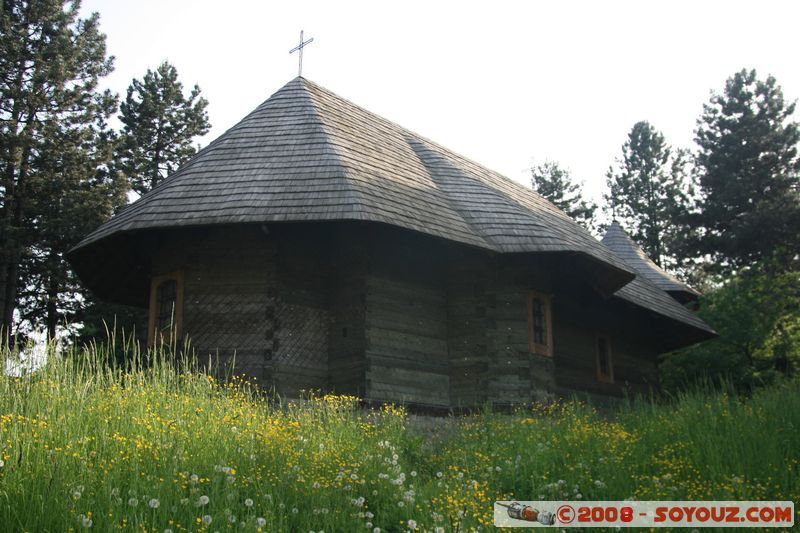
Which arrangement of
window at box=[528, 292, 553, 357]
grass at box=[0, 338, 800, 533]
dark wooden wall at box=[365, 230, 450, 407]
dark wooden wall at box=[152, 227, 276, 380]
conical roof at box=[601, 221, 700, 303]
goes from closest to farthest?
grass at box=[0, 338, 800, 533], dark wooden wall at box=[152, 227, 276, 380], dark wooden wall at box=[365, 230, 450, 407], window at box=[528, 292, 553, 357], conical roof at box=[601, 221, 700, 303]

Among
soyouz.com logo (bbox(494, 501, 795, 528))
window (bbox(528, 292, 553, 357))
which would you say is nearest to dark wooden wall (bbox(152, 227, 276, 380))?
Result: window (bbox(528, 292, 553, 357))

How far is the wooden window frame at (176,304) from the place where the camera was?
1266cm

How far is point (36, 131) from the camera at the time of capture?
2283 cm

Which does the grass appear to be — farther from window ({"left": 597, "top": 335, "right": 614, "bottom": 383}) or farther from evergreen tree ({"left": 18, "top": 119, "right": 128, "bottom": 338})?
evergreen tree ({"left": 18, "top": 119, "right": 128, "bottom": 338})

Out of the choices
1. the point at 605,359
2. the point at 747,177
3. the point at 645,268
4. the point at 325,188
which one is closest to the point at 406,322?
the point at 325,188

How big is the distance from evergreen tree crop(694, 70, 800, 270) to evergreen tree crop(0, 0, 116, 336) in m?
22.3

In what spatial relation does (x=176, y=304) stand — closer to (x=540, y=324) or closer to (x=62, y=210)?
(x=540, y=324)

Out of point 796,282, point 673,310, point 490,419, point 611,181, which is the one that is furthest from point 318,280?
point 611,181

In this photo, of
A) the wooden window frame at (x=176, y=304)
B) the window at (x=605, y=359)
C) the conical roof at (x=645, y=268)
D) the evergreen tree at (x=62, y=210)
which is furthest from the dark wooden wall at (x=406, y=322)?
the evergreen tree at (x=62, y=210)

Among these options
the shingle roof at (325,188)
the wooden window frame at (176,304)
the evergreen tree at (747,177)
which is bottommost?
the wooden window frame at (176,304)

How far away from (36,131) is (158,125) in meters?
6.59

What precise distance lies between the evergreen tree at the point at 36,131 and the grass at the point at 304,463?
15002mm

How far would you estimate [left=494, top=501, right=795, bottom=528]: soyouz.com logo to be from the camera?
264 inches

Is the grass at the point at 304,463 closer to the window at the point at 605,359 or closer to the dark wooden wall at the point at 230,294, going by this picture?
the dark wooden wall at the point at 230,294
